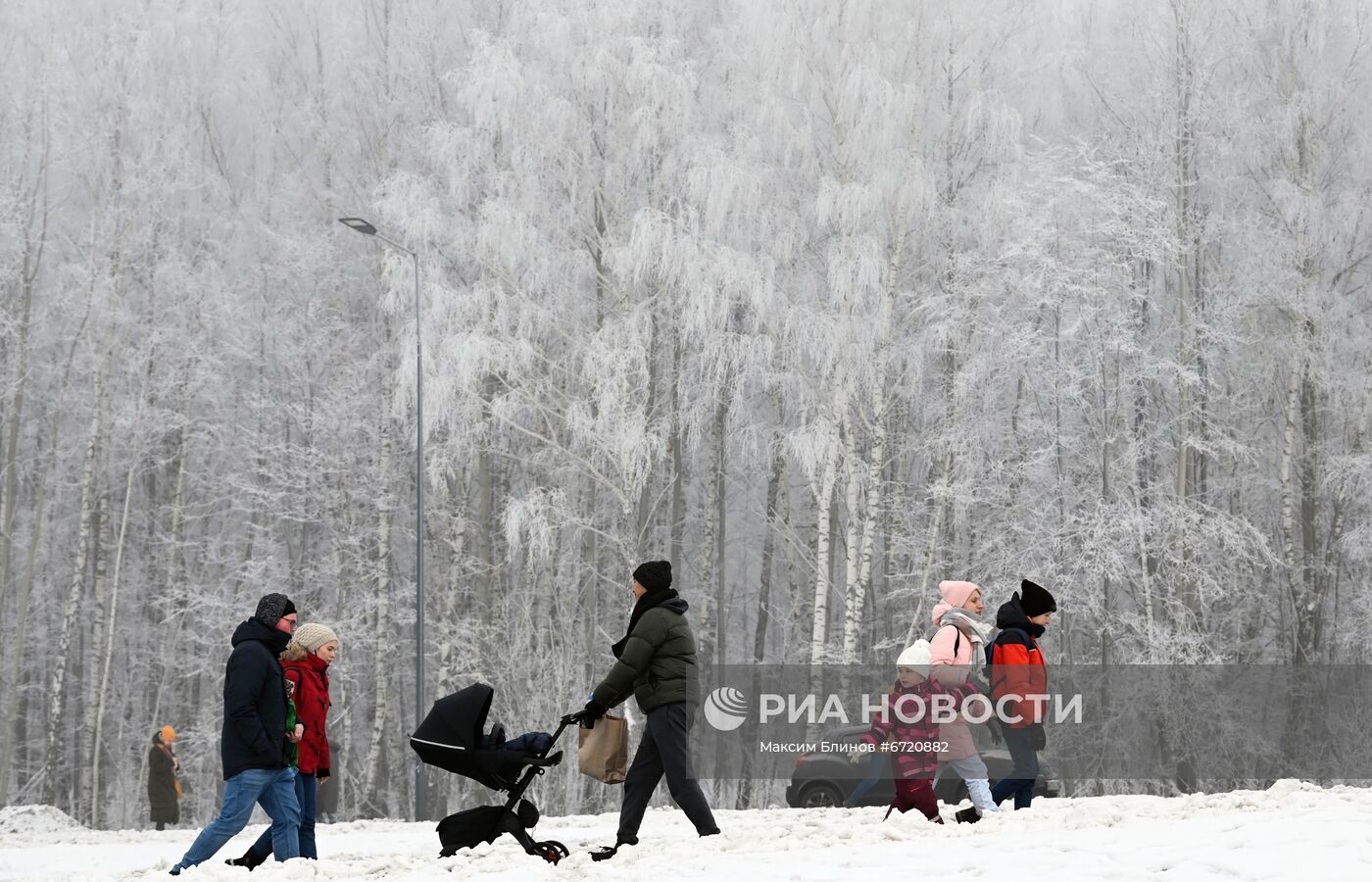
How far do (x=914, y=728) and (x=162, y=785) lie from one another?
49.0ft

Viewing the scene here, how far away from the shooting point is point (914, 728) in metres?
10.8

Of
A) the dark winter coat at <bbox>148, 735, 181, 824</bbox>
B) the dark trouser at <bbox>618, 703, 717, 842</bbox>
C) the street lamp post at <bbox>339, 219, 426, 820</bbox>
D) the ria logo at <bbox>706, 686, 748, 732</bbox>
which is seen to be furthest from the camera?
the dark winter coat at <bbox>148, 735, 181, 824</bbox>

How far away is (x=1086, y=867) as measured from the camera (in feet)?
26.2

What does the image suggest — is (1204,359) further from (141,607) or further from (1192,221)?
(141,607)

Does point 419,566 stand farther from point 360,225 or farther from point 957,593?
point 957,593

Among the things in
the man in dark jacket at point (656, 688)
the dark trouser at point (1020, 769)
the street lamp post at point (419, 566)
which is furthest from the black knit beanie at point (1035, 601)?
the street lamp post at point (419, 566)

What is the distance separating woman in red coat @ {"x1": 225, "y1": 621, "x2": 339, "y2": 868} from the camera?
34.4 feet

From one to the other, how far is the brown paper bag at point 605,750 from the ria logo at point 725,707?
640 centimetres

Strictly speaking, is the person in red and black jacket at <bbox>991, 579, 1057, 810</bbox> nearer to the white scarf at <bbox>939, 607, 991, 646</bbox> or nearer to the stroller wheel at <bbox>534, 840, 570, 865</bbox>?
the white scarf at <bbox>939, 607, 991, 646</bbox>

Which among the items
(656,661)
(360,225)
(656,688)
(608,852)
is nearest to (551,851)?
(608,852)

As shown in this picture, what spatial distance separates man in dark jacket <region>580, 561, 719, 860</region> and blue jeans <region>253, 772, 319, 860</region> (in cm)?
241

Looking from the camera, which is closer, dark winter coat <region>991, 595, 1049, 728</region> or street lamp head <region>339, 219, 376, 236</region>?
dark winter coat <region>991, 595, 1049, 728</region>

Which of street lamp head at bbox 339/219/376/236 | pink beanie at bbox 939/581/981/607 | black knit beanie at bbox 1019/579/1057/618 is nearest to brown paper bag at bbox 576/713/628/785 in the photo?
pink beanie at bbox 939/581/981/607

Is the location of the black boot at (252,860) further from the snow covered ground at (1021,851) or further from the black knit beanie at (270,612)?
the black knit beanie at (270,612)
